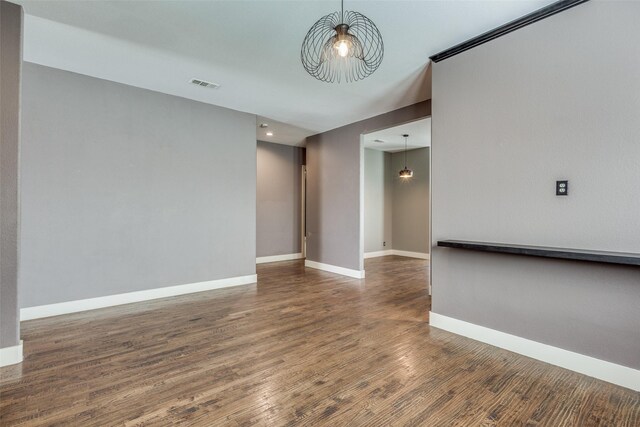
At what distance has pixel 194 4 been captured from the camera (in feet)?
7.79

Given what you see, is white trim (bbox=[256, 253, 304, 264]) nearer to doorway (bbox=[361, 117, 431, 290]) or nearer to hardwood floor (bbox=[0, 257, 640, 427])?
doorway (bbox=[361, 117, 431, 290])

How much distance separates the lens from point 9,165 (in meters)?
2.36

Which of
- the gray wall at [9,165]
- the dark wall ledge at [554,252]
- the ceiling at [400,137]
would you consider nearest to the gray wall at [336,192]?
the ceiling at [400,137]

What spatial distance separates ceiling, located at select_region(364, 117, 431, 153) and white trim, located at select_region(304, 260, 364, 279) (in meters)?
2.61

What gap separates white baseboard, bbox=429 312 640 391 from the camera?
2.10 metres

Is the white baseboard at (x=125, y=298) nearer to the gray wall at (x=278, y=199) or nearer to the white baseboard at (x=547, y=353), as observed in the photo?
the gray wall at (x=278, y=199)

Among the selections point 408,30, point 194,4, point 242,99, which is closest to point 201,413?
point 194,4

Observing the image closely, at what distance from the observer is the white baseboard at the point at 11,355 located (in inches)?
91.8

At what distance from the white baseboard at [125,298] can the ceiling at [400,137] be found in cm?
369

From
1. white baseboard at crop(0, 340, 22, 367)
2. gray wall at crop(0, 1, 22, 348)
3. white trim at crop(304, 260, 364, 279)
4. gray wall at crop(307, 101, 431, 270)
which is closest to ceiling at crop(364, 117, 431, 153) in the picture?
gray wall at crop(307, 101, 431, 270)

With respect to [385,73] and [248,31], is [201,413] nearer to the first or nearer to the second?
[248,31]

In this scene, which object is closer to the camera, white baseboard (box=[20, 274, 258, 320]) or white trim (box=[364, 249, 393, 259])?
white baseboard (box=[20, 274, 258, 320])

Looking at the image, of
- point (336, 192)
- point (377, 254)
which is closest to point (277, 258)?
point (336, 192)

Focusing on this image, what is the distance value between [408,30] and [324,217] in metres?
3.91
